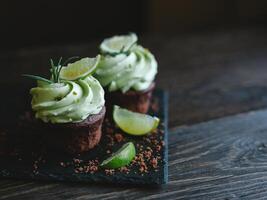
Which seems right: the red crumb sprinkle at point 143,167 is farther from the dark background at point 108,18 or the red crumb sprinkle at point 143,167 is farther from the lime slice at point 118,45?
the dark background at point 108,18

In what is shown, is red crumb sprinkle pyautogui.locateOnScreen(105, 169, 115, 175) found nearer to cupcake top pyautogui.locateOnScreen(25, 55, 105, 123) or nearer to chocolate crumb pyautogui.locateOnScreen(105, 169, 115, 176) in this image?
chocolate crumb pyautogui.locateOnScreen(105, 169, 115, 176)

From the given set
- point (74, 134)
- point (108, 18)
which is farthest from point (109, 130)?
point (108, 18)

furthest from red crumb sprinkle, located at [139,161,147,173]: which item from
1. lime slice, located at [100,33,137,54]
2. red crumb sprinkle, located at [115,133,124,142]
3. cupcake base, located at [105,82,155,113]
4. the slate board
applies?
lime slice, located at [100,33,137,54]

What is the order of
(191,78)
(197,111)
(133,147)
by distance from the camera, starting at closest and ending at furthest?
(133,147) → (197,111) → (191,78)

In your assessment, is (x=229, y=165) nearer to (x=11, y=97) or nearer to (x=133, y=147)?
(x=133, y=147)

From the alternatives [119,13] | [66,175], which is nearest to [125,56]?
[66,175]

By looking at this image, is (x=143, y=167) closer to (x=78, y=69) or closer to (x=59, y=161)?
(x=59, y=161)

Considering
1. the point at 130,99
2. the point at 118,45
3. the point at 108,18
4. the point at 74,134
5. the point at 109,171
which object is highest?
the point at 108,18

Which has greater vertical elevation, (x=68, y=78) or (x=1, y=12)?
(x=1, y=12)
